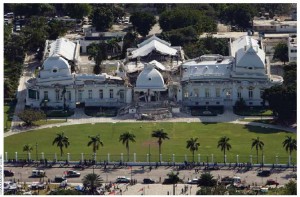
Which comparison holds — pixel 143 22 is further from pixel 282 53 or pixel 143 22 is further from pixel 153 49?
pixel 282 53

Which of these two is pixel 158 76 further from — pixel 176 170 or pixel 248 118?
pixel 176 170

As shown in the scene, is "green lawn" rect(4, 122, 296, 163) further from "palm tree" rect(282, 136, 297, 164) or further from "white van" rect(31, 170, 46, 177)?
"white van" rect(31, 170, 46, 177)

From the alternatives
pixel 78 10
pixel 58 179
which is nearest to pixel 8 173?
pixel 58 179

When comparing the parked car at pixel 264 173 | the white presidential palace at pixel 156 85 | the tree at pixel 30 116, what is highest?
the white presidential palace at pixel 156 85

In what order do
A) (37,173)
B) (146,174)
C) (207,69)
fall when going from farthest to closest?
(207,69) < (146,174) < (37,173)

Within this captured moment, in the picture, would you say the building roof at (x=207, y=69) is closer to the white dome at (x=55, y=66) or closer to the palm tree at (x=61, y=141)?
the white dome at (x=55, y=66)

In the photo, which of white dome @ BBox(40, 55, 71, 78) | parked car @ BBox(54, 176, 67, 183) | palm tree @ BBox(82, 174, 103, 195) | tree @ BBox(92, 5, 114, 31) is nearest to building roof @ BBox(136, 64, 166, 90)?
white dome @ BBox(40, 55, 71, 78)

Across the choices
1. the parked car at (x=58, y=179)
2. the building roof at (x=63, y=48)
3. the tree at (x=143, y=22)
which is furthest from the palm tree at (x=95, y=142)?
the tree at (x=143, y=22)
